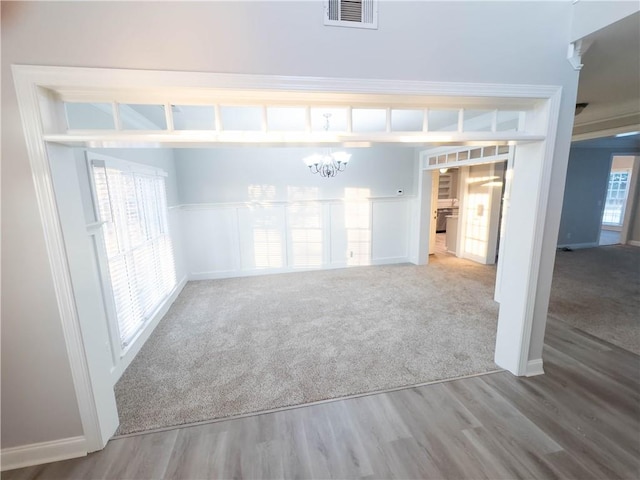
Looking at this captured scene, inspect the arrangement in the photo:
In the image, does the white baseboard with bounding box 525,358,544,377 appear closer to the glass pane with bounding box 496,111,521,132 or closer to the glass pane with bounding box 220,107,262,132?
the glass pane with bounding box 496,111,521,132

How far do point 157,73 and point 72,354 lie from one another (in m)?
1.68

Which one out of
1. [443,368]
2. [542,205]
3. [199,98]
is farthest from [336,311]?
[199,98]

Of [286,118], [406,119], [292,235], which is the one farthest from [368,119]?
[292,235]

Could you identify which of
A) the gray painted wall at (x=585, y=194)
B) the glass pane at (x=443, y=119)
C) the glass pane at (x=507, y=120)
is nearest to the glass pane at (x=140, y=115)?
the glass pane at (x=443, y=119)

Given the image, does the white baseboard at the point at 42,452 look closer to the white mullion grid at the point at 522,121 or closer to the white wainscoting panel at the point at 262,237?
the white wainscoting panel at the point at 262,237

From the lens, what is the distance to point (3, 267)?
1479mm

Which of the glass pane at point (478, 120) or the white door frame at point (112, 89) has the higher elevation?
the glass pane at point (478, 120)

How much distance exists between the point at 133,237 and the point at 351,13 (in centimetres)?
288

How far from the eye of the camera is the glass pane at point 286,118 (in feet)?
10.4

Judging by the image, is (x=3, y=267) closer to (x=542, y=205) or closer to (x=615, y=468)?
(x=542, y=205)

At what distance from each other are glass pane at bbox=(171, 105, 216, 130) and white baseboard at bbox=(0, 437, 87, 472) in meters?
Result: 2.78

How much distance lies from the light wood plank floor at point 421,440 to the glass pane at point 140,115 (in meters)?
2.82

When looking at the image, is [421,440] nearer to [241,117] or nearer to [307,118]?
[307,118]

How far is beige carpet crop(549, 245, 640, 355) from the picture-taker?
9.97ft
